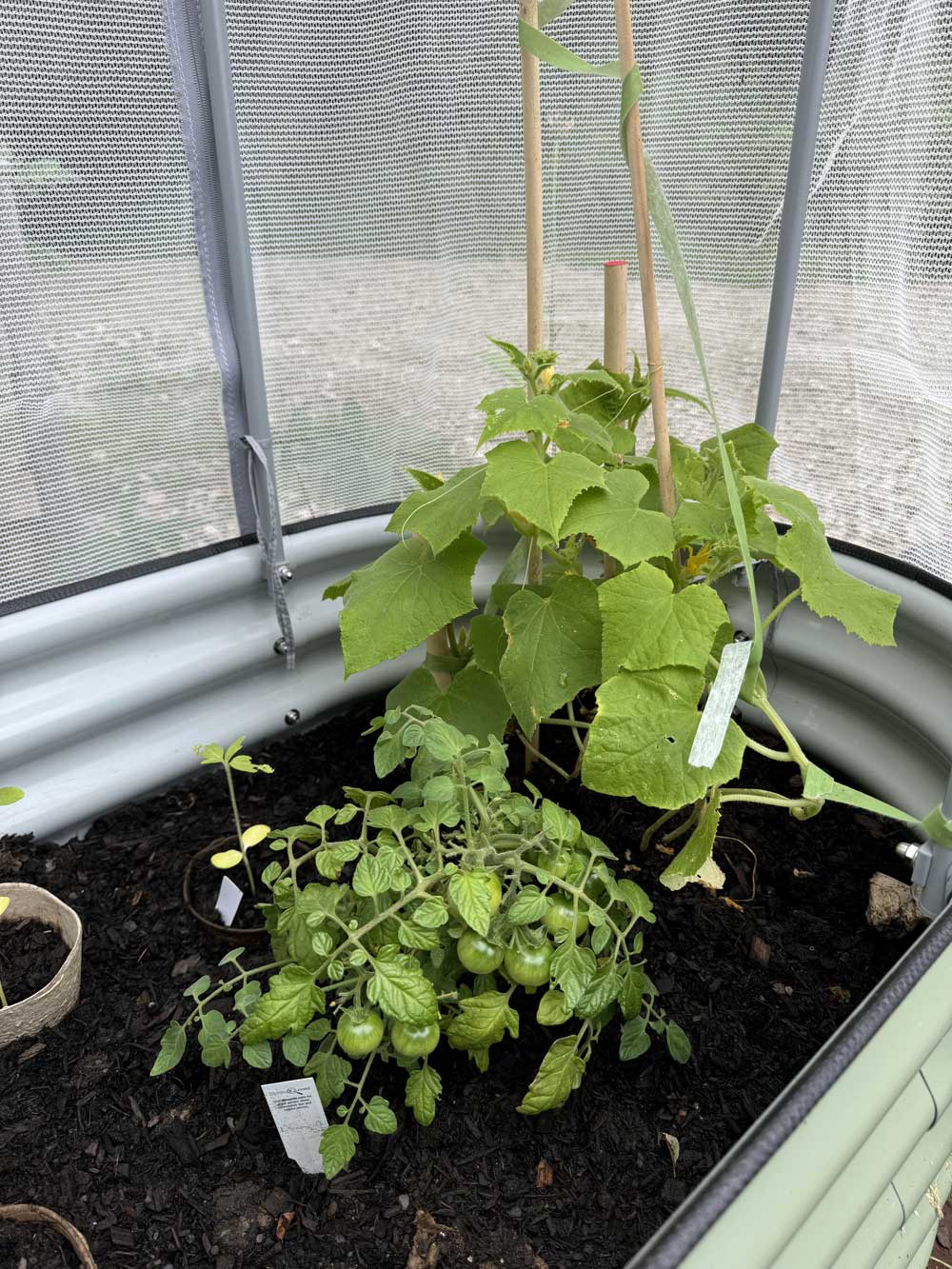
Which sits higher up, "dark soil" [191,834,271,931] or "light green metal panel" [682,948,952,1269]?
"light green metal panel" [682,948,952,1269]

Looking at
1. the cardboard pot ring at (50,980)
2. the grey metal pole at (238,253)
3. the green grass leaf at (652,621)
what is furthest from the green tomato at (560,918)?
the grey metal pole at (238,253)

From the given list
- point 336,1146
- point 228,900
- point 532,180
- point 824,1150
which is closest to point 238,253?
point 532,180

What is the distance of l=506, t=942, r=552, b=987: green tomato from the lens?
2.66 feet

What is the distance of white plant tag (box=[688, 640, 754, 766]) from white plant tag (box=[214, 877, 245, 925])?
0.59m

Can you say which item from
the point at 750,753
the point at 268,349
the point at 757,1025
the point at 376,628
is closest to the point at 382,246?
the point at 268,349

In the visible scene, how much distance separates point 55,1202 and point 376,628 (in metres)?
0.63

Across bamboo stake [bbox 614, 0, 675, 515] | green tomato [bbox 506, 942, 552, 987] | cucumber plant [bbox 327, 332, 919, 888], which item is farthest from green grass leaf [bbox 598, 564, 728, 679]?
green tomato [bbox 506, 942, 552, 987]

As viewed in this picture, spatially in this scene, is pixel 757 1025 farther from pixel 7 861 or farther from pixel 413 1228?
pixel 7 861

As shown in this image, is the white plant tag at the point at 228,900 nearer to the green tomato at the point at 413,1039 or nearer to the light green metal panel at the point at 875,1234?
the green tomato at the point at 413,1039

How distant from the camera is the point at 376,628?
99 cm

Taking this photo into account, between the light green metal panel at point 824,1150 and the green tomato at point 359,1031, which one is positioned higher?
the light green metal panel at point 824,1150

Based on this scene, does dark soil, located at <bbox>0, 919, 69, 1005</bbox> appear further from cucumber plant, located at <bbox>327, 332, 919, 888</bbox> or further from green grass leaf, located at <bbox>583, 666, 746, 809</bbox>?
green grass leaf, located at <bbox>583, 666, 746, 809</bbox>

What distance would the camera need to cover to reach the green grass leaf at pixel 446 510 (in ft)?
3.10

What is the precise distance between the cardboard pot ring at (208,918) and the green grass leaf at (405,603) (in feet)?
1.16
